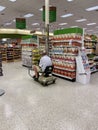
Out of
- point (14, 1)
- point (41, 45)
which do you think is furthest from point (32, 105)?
point (14, 1)

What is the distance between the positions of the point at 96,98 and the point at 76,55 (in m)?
2.33

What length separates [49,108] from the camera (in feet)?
12.2

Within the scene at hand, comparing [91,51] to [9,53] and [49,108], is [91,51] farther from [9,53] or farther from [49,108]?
[9,53]

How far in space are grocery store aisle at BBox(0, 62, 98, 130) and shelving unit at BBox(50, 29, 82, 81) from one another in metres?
1.15

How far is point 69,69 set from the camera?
6.35 meters

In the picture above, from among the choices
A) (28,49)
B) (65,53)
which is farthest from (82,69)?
(28,49)

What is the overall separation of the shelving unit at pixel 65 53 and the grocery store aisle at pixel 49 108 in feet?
3.76

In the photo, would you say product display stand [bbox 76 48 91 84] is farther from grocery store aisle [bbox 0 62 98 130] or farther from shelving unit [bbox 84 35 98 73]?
shelving unit [bbox 84 35 98 73]

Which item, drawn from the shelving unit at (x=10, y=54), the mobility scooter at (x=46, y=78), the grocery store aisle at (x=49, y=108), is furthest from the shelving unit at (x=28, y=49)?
the grocery store aisle at (x=49, y=108)

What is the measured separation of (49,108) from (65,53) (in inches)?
133

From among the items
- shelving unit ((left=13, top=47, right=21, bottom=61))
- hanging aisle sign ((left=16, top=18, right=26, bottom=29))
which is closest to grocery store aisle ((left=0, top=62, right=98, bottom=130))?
hanging aisle sign ((left=16, top=18, right=26, bottom=29))

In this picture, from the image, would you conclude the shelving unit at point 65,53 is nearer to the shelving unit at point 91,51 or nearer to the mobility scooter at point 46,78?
the mobility scooter at point 46,78

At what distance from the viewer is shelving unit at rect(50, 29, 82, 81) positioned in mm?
6176

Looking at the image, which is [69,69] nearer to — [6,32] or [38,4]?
[38,4]
